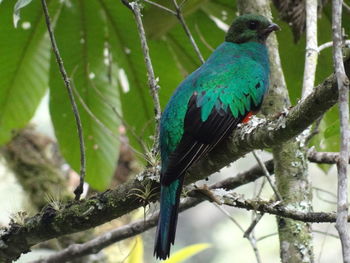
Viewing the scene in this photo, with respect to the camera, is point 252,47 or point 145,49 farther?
point 252,47

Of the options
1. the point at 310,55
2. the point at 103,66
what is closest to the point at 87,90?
the point at 103,66

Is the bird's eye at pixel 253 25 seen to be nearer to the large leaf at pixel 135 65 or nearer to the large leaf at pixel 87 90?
the large leaf at pixel 135 65

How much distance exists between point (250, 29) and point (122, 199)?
167cm

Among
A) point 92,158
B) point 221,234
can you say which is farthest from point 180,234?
point 92,158

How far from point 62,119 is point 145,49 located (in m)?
1.59

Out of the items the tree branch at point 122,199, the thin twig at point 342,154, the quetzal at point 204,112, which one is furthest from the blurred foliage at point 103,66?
the thin twig at point 342,154

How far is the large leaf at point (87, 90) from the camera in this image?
14.8 feet

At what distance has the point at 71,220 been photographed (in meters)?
3.14

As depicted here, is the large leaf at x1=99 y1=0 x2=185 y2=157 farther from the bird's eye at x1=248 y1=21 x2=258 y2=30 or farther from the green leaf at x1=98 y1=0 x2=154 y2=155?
the bird's eye at x1=248 y1=21 x2=258 y2=30

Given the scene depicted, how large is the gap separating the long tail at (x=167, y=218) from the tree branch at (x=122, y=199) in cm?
7

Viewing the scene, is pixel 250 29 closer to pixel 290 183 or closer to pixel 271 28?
pixel 271 28

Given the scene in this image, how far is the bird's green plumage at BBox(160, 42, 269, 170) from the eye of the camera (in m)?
3.31

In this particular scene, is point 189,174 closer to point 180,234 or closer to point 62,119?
point 62,119

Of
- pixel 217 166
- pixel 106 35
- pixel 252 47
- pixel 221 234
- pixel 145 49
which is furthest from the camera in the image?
pixel 221 234
